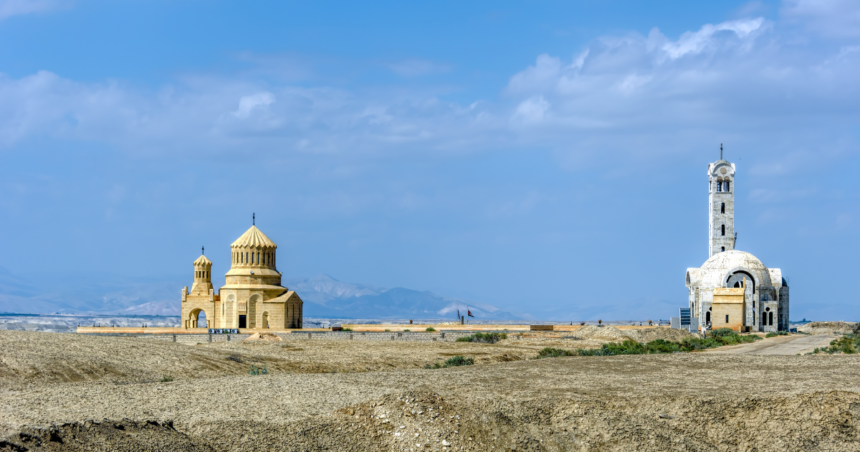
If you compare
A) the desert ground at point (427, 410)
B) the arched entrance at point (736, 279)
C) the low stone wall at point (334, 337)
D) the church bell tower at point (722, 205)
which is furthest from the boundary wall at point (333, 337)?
the church bell tower at point (722, 205)

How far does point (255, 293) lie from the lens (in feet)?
167

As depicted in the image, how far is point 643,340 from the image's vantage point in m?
42.1

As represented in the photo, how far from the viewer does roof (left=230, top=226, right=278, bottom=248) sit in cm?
5166

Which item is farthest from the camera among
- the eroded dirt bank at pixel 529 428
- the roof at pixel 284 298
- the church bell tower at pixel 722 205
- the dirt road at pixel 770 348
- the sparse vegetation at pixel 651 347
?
the church bell tower at pixel 722 205

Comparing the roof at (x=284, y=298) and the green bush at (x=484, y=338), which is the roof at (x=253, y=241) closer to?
the roof at (x=284, y=298)

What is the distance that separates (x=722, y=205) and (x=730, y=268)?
9.96 meters

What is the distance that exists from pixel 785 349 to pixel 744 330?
23206 mm

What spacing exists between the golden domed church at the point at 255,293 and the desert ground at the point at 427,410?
3099 centimetres

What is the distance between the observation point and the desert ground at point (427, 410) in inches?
473

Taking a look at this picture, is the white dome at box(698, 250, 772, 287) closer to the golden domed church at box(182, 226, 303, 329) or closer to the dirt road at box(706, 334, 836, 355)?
the dirt road at box(706, 334, 836, 355)

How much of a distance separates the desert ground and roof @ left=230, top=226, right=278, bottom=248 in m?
32.2

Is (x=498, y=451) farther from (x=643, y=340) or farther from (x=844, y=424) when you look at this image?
(x=643, y=340)

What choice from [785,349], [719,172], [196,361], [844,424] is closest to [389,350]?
[196,361]

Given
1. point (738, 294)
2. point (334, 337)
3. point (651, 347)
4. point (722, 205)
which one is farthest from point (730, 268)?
point (334, 337)
